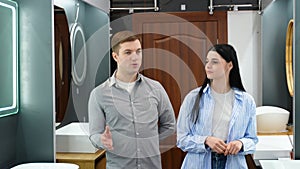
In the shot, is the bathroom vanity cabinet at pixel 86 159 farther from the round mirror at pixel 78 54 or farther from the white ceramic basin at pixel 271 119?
the white ceramic basin at pixel 271 119

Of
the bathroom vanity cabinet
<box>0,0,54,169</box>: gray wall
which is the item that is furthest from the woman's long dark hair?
<box>0,0,54,169</box>: gray wall

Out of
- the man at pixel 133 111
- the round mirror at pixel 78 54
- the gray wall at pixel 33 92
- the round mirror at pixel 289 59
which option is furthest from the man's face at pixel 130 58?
the round mirror at pixel 289 59

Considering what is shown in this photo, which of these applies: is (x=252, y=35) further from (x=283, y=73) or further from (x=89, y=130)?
(x=89, y=130)

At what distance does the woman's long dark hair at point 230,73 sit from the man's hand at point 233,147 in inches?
8.6

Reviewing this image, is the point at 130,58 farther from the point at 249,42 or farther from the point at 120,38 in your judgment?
the point at 249,42

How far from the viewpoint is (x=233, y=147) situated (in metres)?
2.57

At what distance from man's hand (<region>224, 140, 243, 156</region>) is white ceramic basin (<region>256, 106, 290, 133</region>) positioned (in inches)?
7.3

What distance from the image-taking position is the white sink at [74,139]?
2.83 m

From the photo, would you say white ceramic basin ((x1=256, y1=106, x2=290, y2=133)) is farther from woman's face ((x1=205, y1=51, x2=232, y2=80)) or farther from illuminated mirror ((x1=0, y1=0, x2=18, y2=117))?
illuminated mirror ((x1=0, y1=0, x2=18, y2=117))

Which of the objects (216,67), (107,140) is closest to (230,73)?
(216,67)

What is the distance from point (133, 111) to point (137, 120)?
5 cm

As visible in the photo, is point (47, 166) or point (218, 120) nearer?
point (218, 120)

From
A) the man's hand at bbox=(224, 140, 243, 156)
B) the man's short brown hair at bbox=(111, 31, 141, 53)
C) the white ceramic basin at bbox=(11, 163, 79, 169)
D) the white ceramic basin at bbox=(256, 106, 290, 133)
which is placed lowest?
the white ceramic basin at bbox=(11, 163, 79, 169)

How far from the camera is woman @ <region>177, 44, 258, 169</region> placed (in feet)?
8.44
